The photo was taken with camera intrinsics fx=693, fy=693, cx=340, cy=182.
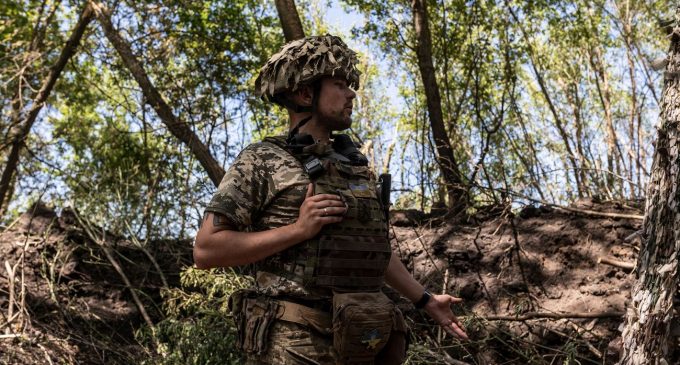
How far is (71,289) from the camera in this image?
6578 mm

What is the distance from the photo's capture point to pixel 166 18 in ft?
29.5

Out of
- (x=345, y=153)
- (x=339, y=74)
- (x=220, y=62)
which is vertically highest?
(x=220, y=62)

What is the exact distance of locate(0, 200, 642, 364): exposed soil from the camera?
16.1 feet

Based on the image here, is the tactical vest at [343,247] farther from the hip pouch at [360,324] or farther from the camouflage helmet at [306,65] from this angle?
the camouflage helmet at [306,65]

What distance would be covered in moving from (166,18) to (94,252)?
3.46 metres

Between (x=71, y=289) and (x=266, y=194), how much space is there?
15.8 ft

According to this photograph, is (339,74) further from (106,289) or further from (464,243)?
(106,289)

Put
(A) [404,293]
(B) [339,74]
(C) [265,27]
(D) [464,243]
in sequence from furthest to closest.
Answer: (C) [265,27]
(D) [464,243]
(A) [404,293]
(B) [339,74]

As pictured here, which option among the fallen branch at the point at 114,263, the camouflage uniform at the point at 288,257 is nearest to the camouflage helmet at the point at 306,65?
the camouflage uniform at the point at 288,257

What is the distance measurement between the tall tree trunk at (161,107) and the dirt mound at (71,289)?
89 cm

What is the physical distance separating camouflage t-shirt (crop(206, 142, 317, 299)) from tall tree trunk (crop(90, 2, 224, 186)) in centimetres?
489

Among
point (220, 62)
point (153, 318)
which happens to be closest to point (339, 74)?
point (153, 318)

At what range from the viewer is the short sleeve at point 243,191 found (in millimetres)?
2348

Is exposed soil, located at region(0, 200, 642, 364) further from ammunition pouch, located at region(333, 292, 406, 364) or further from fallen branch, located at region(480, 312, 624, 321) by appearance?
ammunition pouch, located at region(333, 292, 406, 364)
